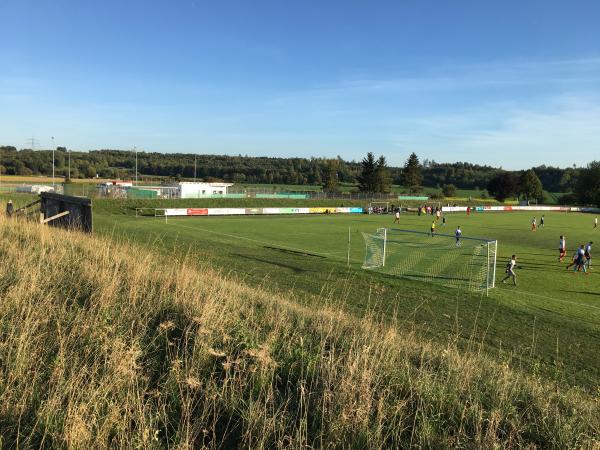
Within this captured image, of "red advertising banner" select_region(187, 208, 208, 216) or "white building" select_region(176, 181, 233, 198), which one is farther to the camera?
"white building" select_region(176, 181, 233, 198)

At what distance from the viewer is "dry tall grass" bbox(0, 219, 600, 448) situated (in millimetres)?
3895

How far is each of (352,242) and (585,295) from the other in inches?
705

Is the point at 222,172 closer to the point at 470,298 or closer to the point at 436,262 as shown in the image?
the point at 436,262

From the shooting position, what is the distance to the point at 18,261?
8.78 metres

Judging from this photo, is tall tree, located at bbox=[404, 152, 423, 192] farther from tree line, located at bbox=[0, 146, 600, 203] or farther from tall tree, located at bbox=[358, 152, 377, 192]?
tall tree, located at bbox=[358, 152, 377, 192]

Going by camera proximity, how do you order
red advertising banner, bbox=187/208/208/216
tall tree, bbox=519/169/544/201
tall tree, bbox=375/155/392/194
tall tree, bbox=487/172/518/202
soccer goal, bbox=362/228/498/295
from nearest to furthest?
soccer goal, bbox=362/228/498/295 → red advertising banner, bbox=187/208/208/216 → tall tree, bbox=375/155/392/194 → tall tree, bbox=519/169/544/201 → tall tree, bbox=487/172/518/202

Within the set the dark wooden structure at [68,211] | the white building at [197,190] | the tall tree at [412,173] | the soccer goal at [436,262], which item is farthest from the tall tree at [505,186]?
the dark wooden structure at [68,211]

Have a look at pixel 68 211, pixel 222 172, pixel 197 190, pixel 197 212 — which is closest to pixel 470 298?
pixel 68 211

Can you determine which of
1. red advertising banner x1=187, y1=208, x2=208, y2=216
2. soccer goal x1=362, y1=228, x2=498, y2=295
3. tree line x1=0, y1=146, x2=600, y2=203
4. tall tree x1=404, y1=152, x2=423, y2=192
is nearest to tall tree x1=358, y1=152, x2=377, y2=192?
tree line x1=0, y1=146, x2=600, y2=203

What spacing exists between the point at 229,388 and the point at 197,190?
248 feet

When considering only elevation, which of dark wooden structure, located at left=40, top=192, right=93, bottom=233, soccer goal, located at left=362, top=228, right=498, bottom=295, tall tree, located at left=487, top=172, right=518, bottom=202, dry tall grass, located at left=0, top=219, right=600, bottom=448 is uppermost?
tall tree, located at left=487, top=172, right=518, bottom=202

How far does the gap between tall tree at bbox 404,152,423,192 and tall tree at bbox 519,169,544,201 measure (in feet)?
101

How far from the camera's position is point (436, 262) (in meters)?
25.6

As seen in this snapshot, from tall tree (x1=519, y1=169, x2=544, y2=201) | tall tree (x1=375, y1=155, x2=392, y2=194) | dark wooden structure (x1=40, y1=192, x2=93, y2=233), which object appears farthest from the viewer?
tall tree (x1=519, y1=169, x2=544, y2=201)
